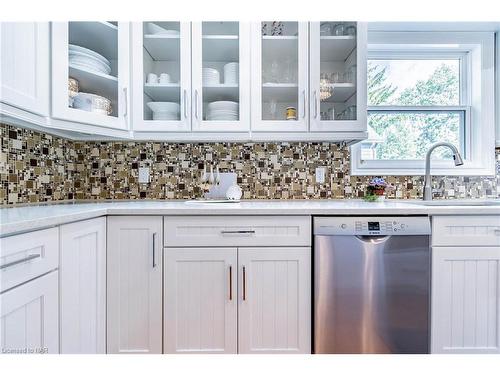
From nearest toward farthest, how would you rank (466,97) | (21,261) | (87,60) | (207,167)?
(21,261) → (87,60) → (207,167) → (466,97)

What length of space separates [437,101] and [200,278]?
2.18m

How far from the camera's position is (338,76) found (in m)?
1.98

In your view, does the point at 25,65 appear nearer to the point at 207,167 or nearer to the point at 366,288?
the point at 207,167

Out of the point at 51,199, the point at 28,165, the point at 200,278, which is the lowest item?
the point at 200,278

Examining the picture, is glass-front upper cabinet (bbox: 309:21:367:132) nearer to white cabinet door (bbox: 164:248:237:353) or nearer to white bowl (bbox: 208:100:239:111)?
white bowl (bbox: 208:100:239:111)

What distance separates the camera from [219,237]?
159 cm

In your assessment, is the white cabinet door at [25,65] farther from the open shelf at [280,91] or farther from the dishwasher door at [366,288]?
the dishwasher door at [366,288]

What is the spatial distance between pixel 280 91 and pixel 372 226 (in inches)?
39.0

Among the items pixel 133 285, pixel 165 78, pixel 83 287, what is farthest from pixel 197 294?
pixel 165 78

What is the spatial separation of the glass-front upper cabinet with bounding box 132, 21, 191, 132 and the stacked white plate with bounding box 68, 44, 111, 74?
6.5 inches

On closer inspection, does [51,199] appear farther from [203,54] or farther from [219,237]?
[203,54]

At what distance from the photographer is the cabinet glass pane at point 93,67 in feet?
5.62
